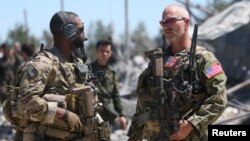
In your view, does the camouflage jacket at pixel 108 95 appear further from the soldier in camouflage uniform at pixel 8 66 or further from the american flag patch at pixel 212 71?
the soldier in camouflage uniform at pixel 8 66

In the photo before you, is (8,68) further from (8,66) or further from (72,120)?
(72,120)

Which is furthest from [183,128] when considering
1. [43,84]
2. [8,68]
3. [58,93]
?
[8,68]

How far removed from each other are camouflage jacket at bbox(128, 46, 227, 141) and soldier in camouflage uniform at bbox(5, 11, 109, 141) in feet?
1.31

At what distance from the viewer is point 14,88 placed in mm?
4844

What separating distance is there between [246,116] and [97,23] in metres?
50.4

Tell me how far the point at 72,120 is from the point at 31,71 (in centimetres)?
46

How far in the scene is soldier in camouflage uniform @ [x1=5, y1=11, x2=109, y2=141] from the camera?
4.70 meters

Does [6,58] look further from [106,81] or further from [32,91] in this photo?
[32,91]

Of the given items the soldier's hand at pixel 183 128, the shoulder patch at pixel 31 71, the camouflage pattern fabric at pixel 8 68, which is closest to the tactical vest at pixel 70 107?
the shoulder patch at pixel 31 71

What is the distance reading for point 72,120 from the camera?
4.77 metres

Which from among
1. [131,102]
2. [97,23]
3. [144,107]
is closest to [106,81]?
[144,107]

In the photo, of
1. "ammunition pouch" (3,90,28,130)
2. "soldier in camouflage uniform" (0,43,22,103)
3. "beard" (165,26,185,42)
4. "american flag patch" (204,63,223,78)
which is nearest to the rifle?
"beard" (165,26,185,42)

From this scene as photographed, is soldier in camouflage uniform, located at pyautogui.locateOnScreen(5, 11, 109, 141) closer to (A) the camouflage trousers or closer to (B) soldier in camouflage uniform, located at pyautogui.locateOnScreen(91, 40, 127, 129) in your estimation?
(A) the camouflage trousers

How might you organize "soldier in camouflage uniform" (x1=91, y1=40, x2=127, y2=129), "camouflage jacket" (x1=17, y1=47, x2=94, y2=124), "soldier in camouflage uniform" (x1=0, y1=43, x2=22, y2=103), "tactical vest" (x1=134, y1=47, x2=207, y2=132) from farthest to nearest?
1. "soldier in camouflage uniform" (x1=0, y1=43, x2=22, y2=103)
2. "soldier in camouflage uniform" (x1=91, y1=40, x2=127, y2=129)
3. "tactical vest" (x1=134, y1=47, x2=207, y2=132)
4. "camouflage jacket" (x1=17, y1=47, x2=94, y2=124)
